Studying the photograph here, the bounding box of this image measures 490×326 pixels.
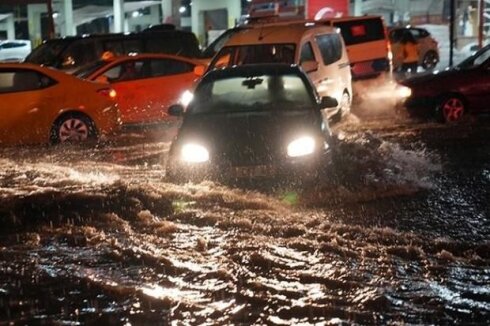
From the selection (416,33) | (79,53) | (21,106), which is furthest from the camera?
(416,33)

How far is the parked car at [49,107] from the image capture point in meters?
12.2

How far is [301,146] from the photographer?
8.09 meters

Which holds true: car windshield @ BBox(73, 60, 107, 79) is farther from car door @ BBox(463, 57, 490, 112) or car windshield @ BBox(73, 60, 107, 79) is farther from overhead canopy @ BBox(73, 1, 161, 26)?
overhead canopy @ BBox(73, 1, 161, 26)

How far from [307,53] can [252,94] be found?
14.7 ft

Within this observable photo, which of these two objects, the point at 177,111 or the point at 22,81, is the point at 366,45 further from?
the point at 177,111

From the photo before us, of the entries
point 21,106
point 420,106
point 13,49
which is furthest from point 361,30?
point 13,49

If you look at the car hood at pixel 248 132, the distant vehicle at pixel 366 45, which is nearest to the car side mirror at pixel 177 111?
the car hood at pixel 248 132

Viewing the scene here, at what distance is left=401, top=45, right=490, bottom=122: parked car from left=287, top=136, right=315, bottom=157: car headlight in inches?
255

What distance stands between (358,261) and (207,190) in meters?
2.26

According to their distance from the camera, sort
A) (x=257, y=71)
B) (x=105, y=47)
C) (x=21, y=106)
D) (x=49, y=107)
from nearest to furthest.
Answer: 1. (x=257, y=71)
2. (x=21, y=106)
3. (x=49, y=107)
4. (x=105, y=47)

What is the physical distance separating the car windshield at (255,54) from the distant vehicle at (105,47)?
4.39 meters

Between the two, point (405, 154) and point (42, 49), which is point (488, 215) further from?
point (42, 49)

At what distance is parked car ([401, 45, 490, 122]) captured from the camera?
13766 millimetres

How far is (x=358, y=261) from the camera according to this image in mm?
6277
